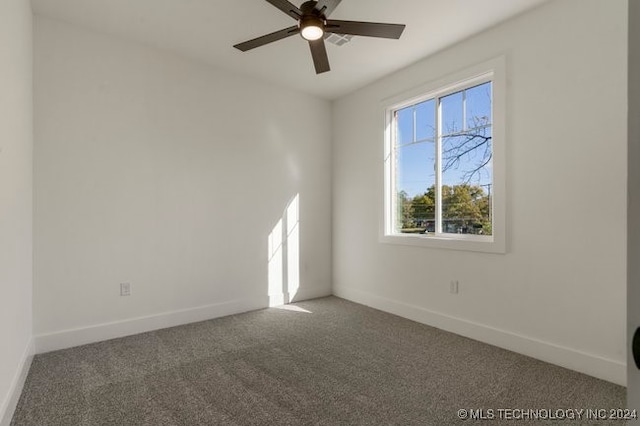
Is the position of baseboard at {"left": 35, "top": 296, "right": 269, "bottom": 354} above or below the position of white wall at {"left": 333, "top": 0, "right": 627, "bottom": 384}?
below

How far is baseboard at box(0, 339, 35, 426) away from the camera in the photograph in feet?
5.98

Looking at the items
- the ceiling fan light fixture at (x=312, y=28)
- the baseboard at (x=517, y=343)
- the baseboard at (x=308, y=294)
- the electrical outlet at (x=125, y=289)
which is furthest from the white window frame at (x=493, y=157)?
the electrical outlet at (x=125, y=289)

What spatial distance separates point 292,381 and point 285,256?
2108mm

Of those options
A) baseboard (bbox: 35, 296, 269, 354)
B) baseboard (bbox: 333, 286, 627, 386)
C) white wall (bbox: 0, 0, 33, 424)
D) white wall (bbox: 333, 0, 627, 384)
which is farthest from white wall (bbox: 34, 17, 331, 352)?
white wall (bbox: 333, 0, 627, 384)

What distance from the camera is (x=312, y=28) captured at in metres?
2.32

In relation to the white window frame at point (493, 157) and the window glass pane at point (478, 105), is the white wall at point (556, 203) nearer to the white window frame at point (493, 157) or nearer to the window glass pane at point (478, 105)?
the white window frame at point (493, 157)

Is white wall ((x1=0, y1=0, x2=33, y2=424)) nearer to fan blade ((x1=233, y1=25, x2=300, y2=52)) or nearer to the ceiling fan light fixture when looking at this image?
fan blade ((x1=233, y1=25, x2=300, y2=52))

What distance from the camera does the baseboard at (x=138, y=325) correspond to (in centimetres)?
282

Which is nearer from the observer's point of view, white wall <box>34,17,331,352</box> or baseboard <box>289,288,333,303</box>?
white wall <box>34,17,331,352</box>

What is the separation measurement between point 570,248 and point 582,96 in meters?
1.11

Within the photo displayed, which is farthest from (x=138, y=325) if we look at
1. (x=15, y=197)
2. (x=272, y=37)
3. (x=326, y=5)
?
(x=326, y=5)

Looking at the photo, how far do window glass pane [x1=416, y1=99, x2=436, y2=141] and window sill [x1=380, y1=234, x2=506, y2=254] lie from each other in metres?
1.10

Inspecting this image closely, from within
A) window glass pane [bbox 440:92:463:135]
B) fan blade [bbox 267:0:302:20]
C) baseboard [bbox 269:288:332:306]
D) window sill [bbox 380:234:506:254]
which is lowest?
baseboard [bbox 269:288:332:306]

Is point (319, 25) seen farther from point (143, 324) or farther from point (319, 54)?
point (143, 324)
